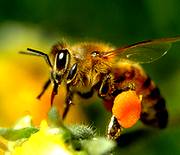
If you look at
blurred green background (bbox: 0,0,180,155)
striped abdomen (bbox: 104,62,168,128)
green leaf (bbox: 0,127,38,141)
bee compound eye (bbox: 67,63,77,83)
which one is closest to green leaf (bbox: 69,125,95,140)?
green leaf (bbox: 0,127,38,141)

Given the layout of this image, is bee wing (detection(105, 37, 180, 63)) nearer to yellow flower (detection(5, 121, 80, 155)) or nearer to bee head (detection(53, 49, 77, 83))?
bee head (detection(53, 49, 77, 83))

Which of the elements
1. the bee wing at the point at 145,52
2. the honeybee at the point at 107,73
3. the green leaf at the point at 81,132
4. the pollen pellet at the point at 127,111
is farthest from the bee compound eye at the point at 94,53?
the green leaf at the point at 81,132

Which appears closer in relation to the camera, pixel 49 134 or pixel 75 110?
pixel 49 134

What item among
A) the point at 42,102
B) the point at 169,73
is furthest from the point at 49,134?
the point at 169,73

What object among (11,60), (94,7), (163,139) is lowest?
(163,139)

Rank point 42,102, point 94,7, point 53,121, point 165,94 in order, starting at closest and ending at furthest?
1. point 53,121
2. point 42,102
3. point 165,94
4. point 94,7

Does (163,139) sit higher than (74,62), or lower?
lower

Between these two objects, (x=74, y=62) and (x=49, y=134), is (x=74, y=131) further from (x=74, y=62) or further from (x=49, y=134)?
(x=74, y=62)

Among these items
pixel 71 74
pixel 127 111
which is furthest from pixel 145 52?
pixel 127 111
